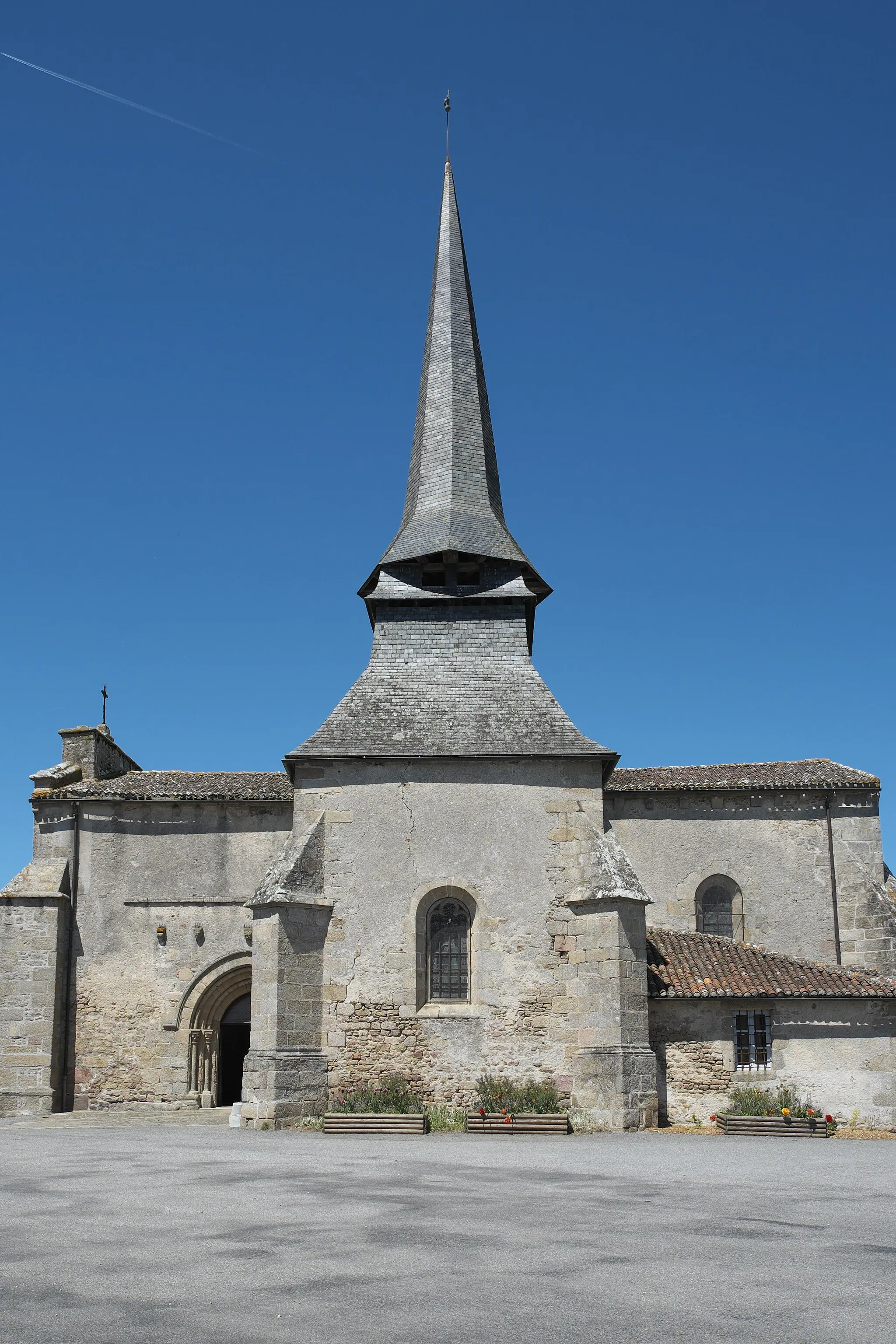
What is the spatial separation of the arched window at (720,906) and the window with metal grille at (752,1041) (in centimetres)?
361

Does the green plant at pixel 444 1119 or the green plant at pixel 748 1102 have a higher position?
the green plant at pixel 748 1102

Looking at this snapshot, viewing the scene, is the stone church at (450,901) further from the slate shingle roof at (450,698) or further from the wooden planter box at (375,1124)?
the wooden planter box at (375,1124)

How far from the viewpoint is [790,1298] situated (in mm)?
5852

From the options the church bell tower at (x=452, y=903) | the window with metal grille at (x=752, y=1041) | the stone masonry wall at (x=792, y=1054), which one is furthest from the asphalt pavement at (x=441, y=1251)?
the window with metal grille at (x=752, y=1041)

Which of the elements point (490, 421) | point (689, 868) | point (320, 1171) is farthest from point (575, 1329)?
point (490, 421)

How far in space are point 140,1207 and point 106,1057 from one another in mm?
12552

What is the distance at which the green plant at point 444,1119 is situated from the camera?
1634 centimetres

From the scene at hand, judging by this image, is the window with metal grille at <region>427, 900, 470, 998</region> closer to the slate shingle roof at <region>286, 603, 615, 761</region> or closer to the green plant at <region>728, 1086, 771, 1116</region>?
the slate shingle roof at <region>286, 603, 615, 761</region>

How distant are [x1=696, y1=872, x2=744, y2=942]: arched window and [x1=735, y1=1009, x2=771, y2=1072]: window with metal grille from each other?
3.61 metres

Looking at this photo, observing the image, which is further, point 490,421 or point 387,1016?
point 490,421

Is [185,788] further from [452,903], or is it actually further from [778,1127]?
[778,1127]

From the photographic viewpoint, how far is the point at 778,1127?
16.2 m

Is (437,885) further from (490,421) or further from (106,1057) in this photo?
(490,421)

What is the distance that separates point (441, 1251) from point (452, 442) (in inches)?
681
